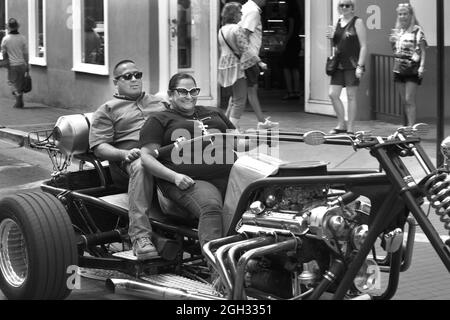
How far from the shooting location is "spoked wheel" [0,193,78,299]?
210 inches

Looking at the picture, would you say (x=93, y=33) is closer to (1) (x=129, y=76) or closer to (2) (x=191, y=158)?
(1) (x=129, y=76)

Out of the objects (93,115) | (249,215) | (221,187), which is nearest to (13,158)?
(93,115)

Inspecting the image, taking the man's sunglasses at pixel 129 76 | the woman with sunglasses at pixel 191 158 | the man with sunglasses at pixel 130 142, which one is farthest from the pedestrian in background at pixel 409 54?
the woman with sunglasses at pixel 191 158

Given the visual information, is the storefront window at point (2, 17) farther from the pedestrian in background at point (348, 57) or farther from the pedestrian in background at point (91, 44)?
the pedestrian in background at point (348, 57)

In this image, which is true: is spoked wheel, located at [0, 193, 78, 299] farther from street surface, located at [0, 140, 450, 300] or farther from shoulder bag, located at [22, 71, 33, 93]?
shoulder bag, located at [22, 71, 33, 93]

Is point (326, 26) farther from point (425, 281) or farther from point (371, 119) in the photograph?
point (425, 281)

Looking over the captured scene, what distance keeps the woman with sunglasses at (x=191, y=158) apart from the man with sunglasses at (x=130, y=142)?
6.6 inches

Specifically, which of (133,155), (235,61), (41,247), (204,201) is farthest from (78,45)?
(204,201)

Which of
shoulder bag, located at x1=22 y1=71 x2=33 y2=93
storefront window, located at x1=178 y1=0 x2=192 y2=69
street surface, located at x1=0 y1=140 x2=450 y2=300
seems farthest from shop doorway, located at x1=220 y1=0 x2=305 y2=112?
shoulder bag, located at x1=22 y1=71 x2=33 y2=93

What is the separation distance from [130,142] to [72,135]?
17.3 inches

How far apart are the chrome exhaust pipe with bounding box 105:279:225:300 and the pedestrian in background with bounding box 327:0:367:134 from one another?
709 cm

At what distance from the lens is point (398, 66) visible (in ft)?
37.8

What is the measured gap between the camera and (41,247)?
17.4ft

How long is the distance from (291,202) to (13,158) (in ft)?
28.7
